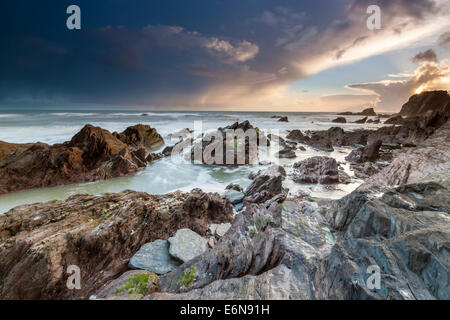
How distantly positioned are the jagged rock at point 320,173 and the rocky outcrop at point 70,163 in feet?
38.3

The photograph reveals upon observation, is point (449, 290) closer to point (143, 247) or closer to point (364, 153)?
point (143, 247)

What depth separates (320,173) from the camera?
11.1 meters

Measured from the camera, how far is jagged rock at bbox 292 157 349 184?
34.8 feet

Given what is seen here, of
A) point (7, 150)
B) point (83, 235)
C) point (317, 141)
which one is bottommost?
point (83, 235)

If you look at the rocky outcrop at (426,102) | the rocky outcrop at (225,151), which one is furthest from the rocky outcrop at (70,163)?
the rocky outcrop at (426,102)

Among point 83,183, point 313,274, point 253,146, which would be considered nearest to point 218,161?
point 253,146

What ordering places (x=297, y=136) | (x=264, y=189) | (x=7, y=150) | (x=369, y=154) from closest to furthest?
(x=264, y=189) → (x=7, y=150) → (x=369, y=154) → (x=297, y=136)

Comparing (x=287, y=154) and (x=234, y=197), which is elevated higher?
(x=287, y=154)

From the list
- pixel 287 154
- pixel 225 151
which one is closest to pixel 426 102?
pixel 287 154

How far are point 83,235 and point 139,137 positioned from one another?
18.4 metres

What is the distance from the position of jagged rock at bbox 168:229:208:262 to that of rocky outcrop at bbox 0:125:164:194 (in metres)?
9.04

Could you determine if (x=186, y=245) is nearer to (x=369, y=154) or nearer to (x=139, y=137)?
(x=369, y=154)

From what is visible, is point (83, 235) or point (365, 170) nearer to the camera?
point (83, 235)

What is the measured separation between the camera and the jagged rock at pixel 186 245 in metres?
4.27
